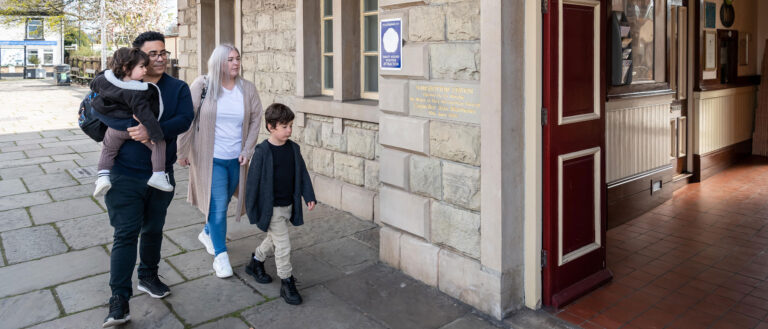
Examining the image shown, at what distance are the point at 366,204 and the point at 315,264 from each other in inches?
54.6

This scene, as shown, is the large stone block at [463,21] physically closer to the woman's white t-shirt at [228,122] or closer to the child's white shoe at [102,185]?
the woman's white t-shirt at [228,122]

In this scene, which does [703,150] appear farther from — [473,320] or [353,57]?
[473,320]

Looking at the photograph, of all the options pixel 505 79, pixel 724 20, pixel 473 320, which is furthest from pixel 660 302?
pixel 724 20

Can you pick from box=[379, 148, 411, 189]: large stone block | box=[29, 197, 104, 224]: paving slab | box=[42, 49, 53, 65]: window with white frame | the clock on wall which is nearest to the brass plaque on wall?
box=[379, 148, 411, 189]: large stone block

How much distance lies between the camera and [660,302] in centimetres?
426

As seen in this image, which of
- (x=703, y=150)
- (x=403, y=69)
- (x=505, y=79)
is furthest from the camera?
(x=703, y=150)

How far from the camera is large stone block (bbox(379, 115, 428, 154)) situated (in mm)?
4539

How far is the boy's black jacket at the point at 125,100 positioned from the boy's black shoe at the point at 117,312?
108 cm

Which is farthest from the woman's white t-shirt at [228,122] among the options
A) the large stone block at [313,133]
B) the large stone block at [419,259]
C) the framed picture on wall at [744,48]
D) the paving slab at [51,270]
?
the framed picture on wall at [744,48]

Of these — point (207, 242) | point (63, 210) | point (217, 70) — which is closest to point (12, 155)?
point (63, 210)

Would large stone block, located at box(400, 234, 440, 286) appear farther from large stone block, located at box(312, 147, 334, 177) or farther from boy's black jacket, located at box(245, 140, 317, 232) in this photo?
large stone block, located at box(312, 147, 334, 177)

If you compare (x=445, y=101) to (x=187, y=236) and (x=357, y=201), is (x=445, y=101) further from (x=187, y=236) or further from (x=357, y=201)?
(x=187, y=236)

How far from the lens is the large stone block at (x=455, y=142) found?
4113 millimetres

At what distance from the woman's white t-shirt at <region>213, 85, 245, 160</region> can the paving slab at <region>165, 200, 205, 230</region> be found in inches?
75.0
